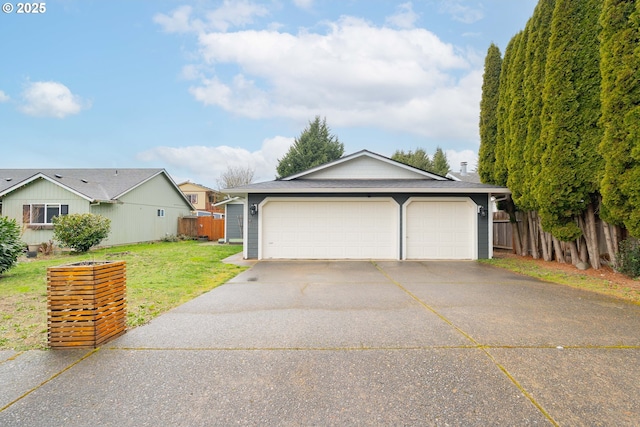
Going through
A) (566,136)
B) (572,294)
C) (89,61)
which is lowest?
(572,294)

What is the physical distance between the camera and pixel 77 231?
42.8ft

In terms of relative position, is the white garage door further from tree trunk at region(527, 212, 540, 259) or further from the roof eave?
tree trunk at region(527, 212, 540, 259)

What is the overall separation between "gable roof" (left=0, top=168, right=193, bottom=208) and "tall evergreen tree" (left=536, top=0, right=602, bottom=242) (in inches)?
687

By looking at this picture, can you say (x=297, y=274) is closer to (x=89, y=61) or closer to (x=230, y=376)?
(x=230, y=376)

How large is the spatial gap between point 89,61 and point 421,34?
44.5 ft

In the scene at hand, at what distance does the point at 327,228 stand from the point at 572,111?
7.34 m

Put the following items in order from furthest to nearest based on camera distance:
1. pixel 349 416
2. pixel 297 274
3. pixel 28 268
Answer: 1. pixel 28 268
2. pixel 297 274
3. pixel 349 416

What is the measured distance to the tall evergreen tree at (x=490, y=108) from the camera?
11531 mm

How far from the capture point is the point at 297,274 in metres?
7.92

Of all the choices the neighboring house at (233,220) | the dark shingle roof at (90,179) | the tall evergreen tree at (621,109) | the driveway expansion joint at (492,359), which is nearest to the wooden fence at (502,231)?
the tall evergreen tree at (621,109)

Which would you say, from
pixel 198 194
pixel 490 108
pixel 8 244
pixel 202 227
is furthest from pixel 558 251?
pixel 198 194

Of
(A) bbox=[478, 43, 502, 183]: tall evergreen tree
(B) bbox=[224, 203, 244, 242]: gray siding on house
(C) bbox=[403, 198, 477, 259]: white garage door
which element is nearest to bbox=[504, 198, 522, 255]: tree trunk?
(A) bbox=[478, 43, 502, 183]: tall evergreen tree

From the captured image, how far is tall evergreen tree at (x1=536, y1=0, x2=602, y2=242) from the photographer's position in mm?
7461

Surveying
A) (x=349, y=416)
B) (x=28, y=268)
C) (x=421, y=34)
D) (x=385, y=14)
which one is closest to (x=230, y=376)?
(x=349, y=416)
